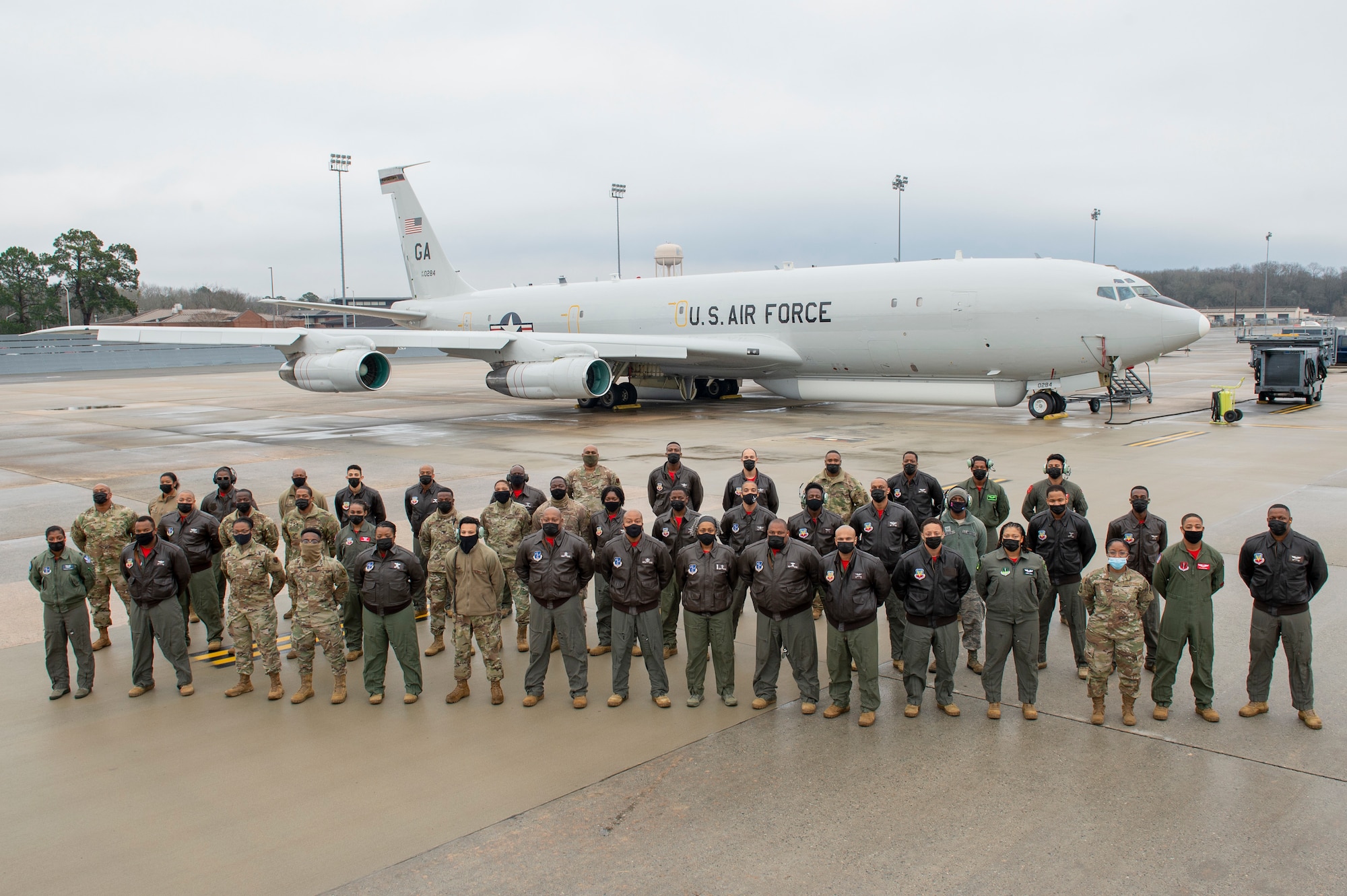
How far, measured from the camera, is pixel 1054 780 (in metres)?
5.40

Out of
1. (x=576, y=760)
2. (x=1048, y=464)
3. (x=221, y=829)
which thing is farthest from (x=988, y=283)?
(x=221, y=829)

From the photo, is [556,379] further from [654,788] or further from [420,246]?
[654,788]

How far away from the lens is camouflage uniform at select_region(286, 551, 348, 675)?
273 inches

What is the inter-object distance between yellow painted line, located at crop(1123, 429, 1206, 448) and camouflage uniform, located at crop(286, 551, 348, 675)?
50.7ft

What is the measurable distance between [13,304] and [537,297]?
62.4 meters

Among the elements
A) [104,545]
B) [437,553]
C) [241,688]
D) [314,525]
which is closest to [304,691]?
[241,688]

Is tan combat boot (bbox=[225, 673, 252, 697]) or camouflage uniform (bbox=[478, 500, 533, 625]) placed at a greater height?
camouflage uniform (bbox=[478, 500, 533, 625])

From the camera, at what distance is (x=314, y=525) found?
26.8 feet

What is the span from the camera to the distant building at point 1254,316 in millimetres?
105500

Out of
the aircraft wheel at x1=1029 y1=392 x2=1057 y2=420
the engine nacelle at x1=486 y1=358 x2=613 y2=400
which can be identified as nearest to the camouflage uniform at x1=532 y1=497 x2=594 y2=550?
the engine nacelle at x1=486 y1=358 x2=613 y2=400

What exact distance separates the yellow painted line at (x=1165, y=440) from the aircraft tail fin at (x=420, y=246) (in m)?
23.0

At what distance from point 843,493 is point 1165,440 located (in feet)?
42.2

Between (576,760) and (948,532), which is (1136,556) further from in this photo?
(576,760)

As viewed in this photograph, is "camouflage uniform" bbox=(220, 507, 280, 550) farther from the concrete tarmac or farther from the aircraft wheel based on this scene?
the aircraft wheel
